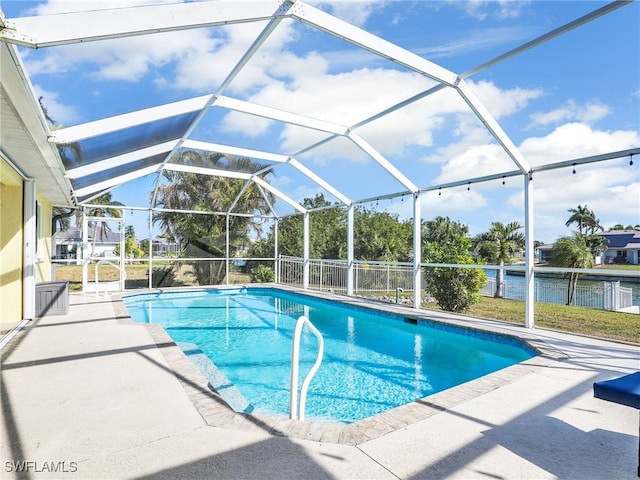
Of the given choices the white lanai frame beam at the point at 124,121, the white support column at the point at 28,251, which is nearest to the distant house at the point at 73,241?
the white support column at the point at 28,251

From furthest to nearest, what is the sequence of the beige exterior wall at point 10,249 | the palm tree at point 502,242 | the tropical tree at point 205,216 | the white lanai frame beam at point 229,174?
the palm tree at point 502,242 → the tropical tree at point 205,216 → the white lanai frame beam at point 229,174 → the beige exterior wall at point 10,249

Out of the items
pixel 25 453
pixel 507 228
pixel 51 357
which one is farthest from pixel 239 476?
pixel 507 228

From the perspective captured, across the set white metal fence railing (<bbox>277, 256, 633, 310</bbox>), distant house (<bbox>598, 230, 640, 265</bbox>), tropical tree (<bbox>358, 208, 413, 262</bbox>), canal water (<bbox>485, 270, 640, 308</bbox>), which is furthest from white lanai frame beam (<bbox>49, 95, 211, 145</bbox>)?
tropical tree (<bbox>358, 208, 413, 262</bbox>)

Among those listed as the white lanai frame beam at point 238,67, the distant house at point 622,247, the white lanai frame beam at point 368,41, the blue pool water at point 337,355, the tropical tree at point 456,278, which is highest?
the white lanai frame beam at point 368,41

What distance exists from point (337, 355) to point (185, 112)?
15.8 ft

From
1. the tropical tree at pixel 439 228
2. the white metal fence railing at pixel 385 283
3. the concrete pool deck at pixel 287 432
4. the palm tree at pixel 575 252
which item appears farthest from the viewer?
the tropical tree at pixel 439 228

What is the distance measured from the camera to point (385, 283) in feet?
44.8

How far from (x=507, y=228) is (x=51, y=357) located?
22.2m

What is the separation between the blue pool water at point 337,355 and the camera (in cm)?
447

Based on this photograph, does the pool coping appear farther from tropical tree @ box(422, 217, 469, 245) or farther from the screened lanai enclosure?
tropical tree @ box(422, 217, 469, 245)

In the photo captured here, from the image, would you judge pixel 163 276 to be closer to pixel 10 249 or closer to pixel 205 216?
pixel 205 216

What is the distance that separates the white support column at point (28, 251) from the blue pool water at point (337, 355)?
2.60 meters

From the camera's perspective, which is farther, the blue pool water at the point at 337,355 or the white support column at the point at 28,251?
the white support column at the point at 28,251

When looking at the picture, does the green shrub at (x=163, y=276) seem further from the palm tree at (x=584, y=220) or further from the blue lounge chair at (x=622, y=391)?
the palm tree at (x=584, y=220)
